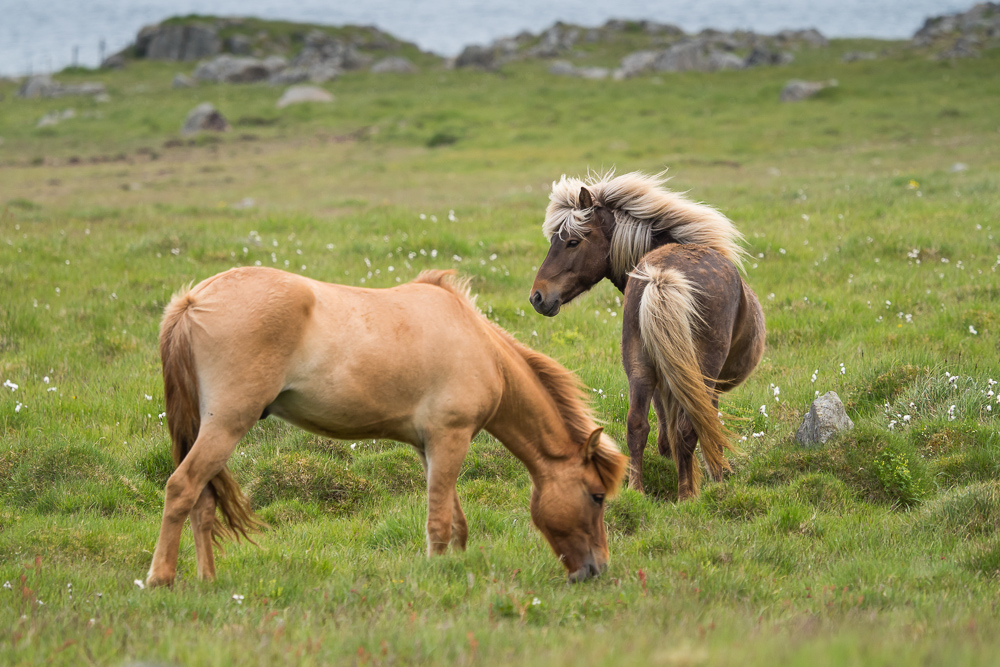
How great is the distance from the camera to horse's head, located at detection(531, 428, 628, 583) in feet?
16.0

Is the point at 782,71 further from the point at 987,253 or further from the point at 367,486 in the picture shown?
the point at 367,486

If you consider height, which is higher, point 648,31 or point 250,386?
point 648,31

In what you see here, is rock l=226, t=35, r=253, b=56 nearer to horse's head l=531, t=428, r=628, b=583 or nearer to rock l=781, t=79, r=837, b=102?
rock l=781, t=79, r=837, b=102

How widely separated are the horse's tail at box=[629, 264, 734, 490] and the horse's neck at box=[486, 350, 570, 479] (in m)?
1.05

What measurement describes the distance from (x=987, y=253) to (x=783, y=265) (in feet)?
8.85

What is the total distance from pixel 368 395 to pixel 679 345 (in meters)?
2.30

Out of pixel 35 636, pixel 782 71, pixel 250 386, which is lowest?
pixel 35 636

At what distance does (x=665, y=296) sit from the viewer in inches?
231

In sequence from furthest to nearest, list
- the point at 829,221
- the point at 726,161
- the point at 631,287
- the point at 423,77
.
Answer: the point at 423,77 < the point at 726,161 < the point at 829,221 < the point at 631,287

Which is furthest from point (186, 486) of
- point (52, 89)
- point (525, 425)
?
point (52, 89)

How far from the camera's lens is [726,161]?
26.6 metres

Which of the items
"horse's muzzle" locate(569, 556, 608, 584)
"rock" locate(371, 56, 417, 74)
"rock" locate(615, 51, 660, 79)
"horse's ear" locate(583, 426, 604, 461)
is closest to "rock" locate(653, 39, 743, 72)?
"rock" locate(615, 51, 660, 79)

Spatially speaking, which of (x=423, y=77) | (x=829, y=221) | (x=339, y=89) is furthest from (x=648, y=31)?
(x=829, y=221)

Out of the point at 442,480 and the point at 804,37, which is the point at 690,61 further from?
the point at 442,480
